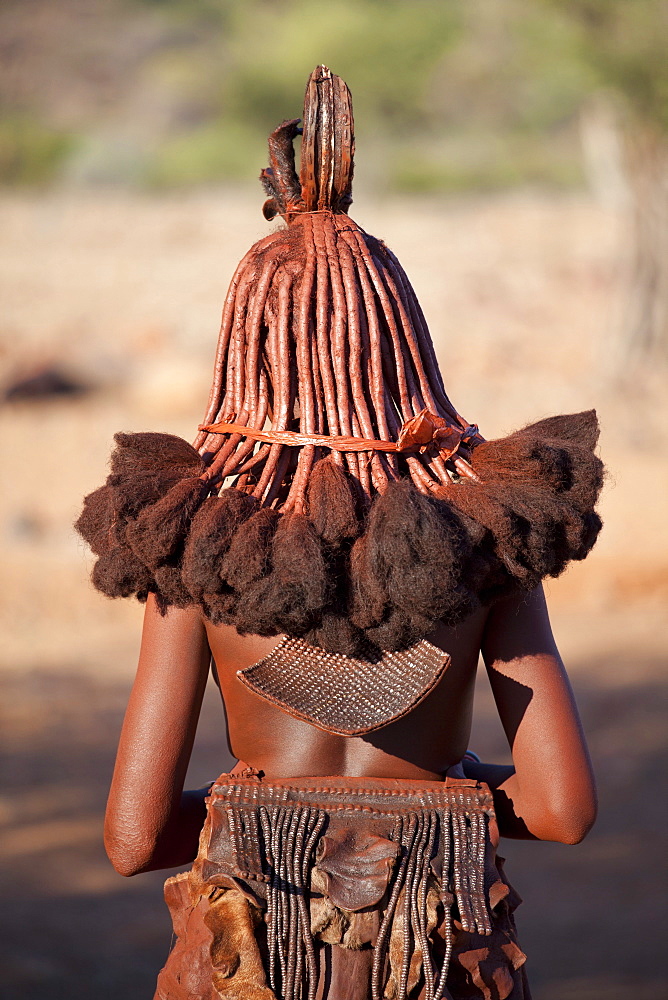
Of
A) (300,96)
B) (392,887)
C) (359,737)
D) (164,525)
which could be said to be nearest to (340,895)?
(392,887)

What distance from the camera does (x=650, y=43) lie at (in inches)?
420

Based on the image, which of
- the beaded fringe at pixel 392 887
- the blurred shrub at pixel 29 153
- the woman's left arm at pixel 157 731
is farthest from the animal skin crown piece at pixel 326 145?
the blurred shrub at pixel 29 153

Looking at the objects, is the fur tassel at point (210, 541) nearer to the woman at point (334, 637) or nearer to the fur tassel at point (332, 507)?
the woman at point (334, 637)

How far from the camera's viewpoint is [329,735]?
1.74 metres

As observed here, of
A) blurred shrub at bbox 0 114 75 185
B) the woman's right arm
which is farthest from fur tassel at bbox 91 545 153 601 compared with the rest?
blurred shrub at bbox 0 114 75 185

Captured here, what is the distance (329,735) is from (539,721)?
344 millimetres

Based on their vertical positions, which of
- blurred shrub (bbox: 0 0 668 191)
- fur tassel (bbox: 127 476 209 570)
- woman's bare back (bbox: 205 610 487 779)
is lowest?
woman's bare back (bbox: 205 610 487 779)

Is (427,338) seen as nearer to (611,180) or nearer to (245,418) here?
(245,418)

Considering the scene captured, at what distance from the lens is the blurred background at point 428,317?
455 centimetres

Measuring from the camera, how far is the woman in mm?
1577

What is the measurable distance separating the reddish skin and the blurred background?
63 cm

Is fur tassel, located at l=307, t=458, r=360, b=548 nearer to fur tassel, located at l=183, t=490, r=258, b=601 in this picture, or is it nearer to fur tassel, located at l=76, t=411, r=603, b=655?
fur tassel, located at l=76, t=411, r=603, b=655

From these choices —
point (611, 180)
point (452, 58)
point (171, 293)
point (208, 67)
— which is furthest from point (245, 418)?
point (208, 67)

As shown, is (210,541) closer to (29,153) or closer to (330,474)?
(330,474)
